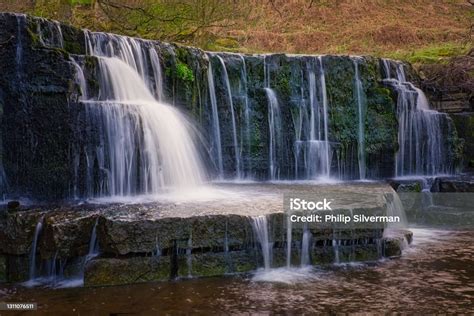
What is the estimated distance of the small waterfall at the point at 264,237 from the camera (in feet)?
22.1

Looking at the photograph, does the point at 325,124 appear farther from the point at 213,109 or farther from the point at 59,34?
the point at 59,34

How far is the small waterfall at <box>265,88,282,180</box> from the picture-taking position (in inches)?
457

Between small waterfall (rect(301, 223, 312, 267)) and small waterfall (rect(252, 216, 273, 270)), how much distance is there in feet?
1.59

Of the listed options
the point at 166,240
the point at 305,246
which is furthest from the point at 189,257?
the point at 305,246

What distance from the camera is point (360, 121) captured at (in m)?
12.6

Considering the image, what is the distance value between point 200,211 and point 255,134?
5.08 m

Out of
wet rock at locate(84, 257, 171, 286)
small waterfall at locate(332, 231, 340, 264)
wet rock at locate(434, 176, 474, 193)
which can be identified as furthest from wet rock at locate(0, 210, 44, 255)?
wet rock at locate(434, 176, 474, 193)

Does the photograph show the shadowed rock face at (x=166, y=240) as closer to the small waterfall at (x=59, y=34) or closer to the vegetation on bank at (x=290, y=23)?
the small waterfall at (x=59, y=34)

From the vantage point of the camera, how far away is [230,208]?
716 cm

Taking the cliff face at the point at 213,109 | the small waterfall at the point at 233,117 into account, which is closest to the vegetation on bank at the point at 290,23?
the small waterfall at the point at 233,117

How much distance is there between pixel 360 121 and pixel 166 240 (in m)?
7.73

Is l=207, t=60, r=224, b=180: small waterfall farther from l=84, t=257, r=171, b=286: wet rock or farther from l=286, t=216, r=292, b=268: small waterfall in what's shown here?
l=84, t=257, r=171, b=286: wet rock

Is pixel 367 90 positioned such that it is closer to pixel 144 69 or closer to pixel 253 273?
pixel 144 69

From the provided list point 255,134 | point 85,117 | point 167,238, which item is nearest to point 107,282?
point 167,238
